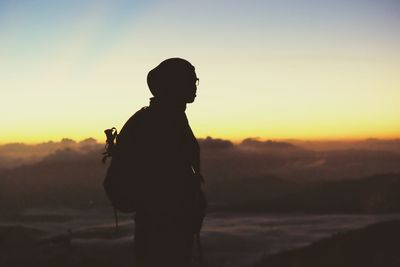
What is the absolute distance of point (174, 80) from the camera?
5996 millimetres

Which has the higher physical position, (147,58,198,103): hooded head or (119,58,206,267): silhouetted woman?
(147,58,198,103): hooded head

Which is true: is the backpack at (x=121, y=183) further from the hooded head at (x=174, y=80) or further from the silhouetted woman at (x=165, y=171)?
the hooded head at (x=174, y=80)

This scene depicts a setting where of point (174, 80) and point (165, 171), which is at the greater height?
point (174, 80)

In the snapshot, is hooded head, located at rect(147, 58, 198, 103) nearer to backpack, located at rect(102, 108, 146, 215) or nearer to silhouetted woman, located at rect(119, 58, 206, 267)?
silhouetted woman, located at rect(119, 58, 206, 267)

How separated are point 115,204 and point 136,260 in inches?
27.9

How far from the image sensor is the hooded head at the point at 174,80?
598cm

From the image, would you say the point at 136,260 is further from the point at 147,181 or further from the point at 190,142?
the point at 190,142

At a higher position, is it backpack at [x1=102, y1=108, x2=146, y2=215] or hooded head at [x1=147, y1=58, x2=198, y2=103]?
hooded head at [x1=147, y1=58, x2=198, y2=103]

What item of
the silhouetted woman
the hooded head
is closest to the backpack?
the silhouetted woman

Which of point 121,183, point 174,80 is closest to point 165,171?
point 121,183

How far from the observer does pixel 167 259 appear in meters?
6.00

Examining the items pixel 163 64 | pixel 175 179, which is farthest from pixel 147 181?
pixel 163 64

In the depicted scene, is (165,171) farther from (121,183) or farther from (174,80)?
(174,80)

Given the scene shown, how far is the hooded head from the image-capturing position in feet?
19.6
